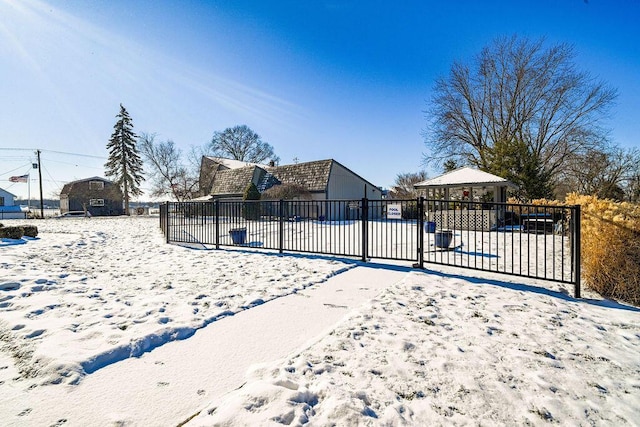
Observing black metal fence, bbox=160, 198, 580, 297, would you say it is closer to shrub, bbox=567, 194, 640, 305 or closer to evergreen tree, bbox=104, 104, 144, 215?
shrub, bbox=567, 194, 640, 305

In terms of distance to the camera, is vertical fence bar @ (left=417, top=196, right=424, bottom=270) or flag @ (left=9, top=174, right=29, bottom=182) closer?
vertical fence bar @ (left=417, top=196, right=424, bottom=270)

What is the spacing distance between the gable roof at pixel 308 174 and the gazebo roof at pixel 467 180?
9.73 metres

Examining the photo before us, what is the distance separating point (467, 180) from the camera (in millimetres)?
15523

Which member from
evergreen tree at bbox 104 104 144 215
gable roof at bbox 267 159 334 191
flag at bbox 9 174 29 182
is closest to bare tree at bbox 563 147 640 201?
gable roof at bbox 267 159 334 191

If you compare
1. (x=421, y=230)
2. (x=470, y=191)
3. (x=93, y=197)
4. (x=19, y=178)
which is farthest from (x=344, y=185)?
(x=19, y=178)

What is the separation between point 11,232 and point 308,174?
63.6 ft

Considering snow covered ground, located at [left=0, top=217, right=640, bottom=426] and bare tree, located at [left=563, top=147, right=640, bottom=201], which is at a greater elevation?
bare tree, located at [left=563, top=147, right=640, bottom=201]

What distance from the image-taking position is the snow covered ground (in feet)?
6.42

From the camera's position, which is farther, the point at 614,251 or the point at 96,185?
the point at 96,185

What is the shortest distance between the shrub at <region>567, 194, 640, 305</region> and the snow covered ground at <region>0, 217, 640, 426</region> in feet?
1.50

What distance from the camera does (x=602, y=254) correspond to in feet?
15.0

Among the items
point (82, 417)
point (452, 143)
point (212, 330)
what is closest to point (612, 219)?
point (212, 330)

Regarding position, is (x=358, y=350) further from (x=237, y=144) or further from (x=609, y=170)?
(x=237, y=144)

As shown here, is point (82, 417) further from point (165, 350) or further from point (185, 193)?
point (185, 193)
